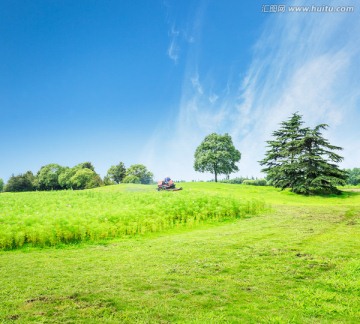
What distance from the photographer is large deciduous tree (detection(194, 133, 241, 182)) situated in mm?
52750

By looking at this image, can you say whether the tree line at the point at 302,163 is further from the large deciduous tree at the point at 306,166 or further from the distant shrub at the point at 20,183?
the distant shrub at the point at 20,183

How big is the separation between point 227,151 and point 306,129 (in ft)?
64.6

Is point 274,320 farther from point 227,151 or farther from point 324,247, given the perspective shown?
point 227,151

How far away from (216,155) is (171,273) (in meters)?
46.1

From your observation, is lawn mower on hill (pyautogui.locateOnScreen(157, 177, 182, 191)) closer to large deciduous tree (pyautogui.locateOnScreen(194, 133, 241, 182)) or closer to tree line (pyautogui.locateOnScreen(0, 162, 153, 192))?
large deciduous tree (pyautogui.locateOnScreen(194, 133, 241, 182))

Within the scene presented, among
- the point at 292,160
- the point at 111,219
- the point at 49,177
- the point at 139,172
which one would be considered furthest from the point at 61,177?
the point at 111,219

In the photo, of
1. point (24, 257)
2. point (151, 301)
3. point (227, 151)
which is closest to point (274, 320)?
point (151, 301)

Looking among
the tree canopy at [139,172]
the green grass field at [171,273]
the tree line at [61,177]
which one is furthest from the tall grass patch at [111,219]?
the tree canopy at [139,172]

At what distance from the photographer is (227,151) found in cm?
5403

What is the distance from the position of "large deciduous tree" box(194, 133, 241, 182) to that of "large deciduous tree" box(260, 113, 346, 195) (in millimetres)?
15752

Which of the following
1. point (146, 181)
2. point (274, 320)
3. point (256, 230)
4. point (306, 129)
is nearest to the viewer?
point (274, 320)

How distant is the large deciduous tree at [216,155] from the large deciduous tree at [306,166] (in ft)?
51.7

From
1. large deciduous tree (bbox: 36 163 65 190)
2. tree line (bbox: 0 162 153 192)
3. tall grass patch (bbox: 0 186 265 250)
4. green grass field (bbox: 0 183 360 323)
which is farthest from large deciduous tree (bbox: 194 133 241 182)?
large deciduous tree (bbox: 36 163 65 190)

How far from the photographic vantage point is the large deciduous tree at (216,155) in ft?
173
